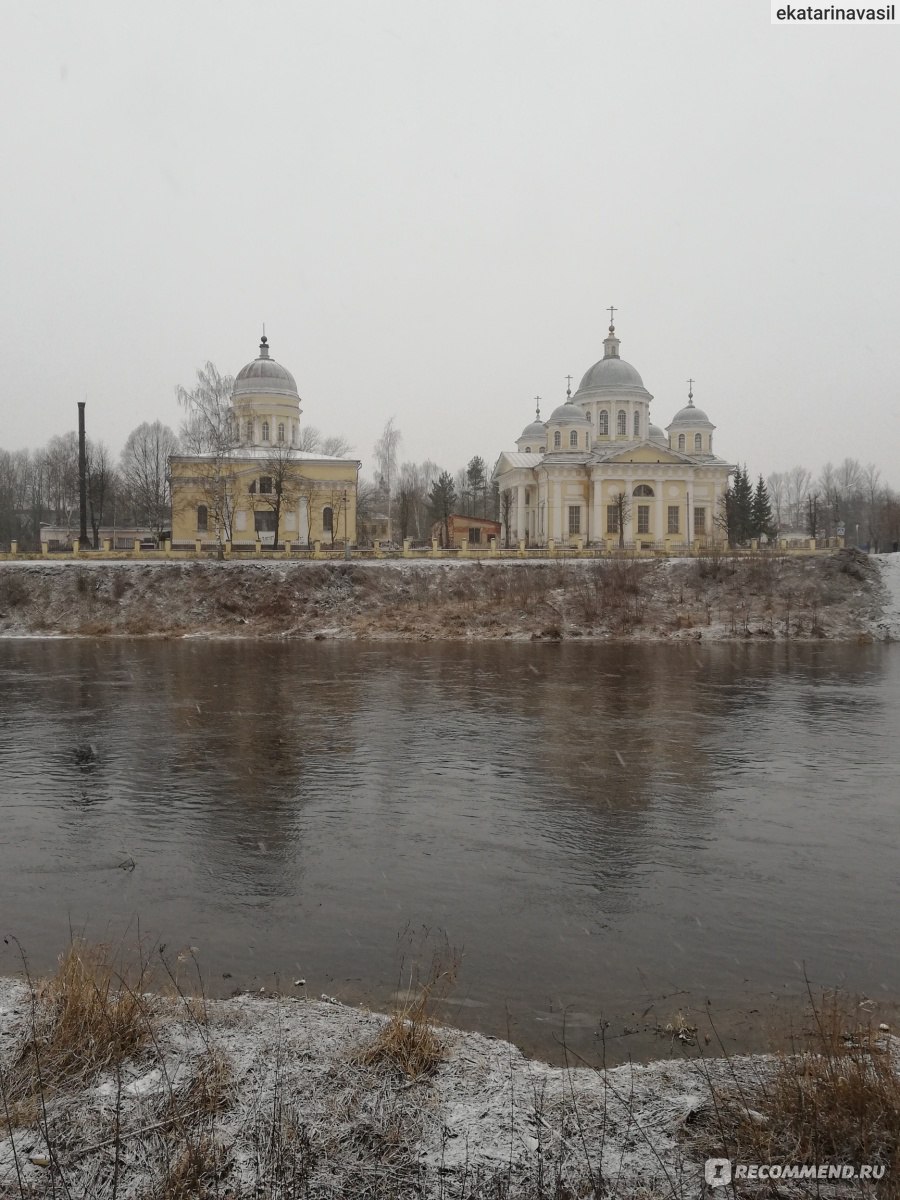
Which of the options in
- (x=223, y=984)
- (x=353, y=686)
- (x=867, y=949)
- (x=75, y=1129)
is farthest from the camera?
(x=353, y=686)

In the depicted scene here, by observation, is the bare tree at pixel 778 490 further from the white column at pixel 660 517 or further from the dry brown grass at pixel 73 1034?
the dry brown grass at pixel 73 1034

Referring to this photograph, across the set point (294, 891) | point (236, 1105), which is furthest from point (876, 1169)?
point (294, 891)

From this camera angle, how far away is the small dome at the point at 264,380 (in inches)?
2457

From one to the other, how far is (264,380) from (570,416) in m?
22.4

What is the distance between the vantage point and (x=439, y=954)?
8.25 metres

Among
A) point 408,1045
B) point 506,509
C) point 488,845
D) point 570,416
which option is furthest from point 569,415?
point 408,1045

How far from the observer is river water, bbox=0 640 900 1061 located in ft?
25.6

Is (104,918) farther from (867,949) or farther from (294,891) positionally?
(867,949)

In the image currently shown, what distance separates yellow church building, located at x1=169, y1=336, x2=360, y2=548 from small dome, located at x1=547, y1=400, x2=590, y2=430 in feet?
50.2

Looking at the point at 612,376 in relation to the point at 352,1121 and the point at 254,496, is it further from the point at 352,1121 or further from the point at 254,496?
the point at 352,1121

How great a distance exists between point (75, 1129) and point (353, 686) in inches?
789

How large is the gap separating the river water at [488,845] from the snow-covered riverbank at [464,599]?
17.0 metres

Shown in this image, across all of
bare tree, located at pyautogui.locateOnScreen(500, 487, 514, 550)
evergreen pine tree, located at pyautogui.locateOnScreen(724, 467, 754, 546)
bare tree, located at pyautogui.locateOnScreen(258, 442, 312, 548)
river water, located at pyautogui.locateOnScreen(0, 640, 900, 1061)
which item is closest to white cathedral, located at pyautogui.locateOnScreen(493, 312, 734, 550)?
bare tree, located at pyautogui.locateOnScreen(500, 487, 514, 550)

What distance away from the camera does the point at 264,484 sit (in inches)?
2219
